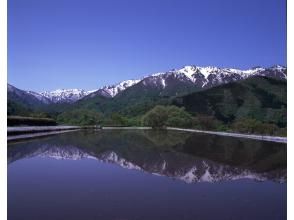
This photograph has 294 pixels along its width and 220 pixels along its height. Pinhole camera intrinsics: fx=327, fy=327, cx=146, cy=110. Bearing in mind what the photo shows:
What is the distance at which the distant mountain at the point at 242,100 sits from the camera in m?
57.6

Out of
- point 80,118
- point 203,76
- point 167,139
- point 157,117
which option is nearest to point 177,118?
point 157,117

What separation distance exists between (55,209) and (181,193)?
5.84 ft

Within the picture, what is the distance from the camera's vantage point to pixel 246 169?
275 inches

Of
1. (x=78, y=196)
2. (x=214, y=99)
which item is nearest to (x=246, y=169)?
(x=78, y=196)

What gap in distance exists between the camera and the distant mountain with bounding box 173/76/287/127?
5759cm

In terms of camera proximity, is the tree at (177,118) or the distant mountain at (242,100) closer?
the tree at (177,118)

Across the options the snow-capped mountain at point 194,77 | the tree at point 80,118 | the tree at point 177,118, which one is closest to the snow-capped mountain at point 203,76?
the snow-capped mountain at point 194,77

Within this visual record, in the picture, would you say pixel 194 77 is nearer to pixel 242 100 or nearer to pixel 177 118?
pixel 242 100

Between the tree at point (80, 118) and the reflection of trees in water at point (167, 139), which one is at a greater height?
the tree at point (80, 118)

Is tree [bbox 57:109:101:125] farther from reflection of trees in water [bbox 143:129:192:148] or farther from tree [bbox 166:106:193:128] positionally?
reflection of trees in water [bbox 143:129:192:148]

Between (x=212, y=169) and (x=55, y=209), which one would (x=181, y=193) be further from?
(x=212, y=169)

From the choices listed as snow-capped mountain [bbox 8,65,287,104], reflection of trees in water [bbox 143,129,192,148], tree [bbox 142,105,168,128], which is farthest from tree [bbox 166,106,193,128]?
snow-capped mountain [bbox 8,65,287,104]

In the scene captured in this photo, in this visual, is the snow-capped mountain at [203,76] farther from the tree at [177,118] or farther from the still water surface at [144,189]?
the still water surface at [144,189]

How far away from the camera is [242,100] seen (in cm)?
6669
